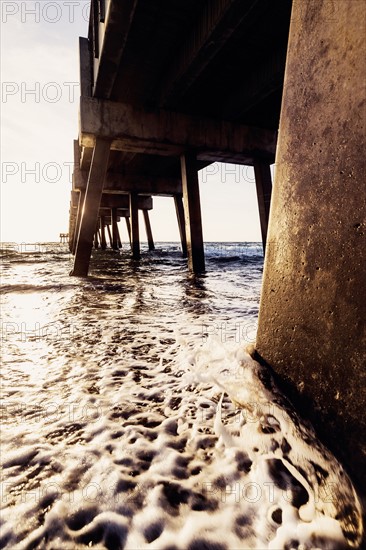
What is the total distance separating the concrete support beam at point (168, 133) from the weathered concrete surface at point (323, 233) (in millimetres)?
A: 5250

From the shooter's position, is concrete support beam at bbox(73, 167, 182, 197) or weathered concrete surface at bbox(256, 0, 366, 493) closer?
weathered concrete surface at bbox(256, 0, 366, 493)

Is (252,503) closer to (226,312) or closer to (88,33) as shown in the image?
(226,312)

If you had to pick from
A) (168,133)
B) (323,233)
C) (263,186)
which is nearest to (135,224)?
(263,186)

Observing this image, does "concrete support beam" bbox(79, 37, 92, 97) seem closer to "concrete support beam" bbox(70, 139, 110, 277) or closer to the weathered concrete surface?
"concrete support beam" bbox(70, 139, 110, 277)

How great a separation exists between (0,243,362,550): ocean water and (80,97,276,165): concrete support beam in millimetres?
5191

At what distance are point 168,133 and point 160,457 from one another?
21.3ft

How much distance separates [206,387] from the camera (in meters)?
1.70

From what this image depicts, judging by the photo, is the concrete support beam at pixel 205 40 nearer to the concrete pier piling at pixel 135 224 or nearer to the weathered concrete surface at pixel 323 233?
the weathered concrete surface at pixel 323 233

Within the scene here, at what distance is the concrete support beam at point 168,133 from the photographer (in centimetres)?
594

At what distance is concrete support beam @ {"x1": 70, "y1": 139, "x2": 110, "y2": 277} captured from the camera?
6316 millimetres

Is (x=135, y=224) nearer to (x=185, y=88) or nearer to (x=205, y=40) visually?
(x=185, y=88)

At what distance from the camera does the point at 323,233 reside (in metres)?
1.27

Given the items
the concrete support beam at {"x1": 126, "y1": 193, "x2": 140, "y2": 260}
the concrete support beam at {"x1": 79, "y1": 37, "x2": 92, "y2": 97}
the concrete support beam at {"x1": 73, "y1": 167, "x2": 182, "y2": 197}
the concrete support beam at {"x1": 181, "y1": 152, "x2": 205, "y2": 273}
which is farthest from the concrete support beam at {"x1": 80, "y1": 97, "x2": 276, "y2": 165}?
the concrete support beam at {"x1": 126, "y1": 193, "x2": 140, "y2": 260}

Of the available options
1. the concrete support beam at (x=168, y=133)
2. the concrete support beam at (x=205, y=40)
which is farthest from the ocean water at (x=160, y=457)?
the concrete support beam at (x=168, y=133)
